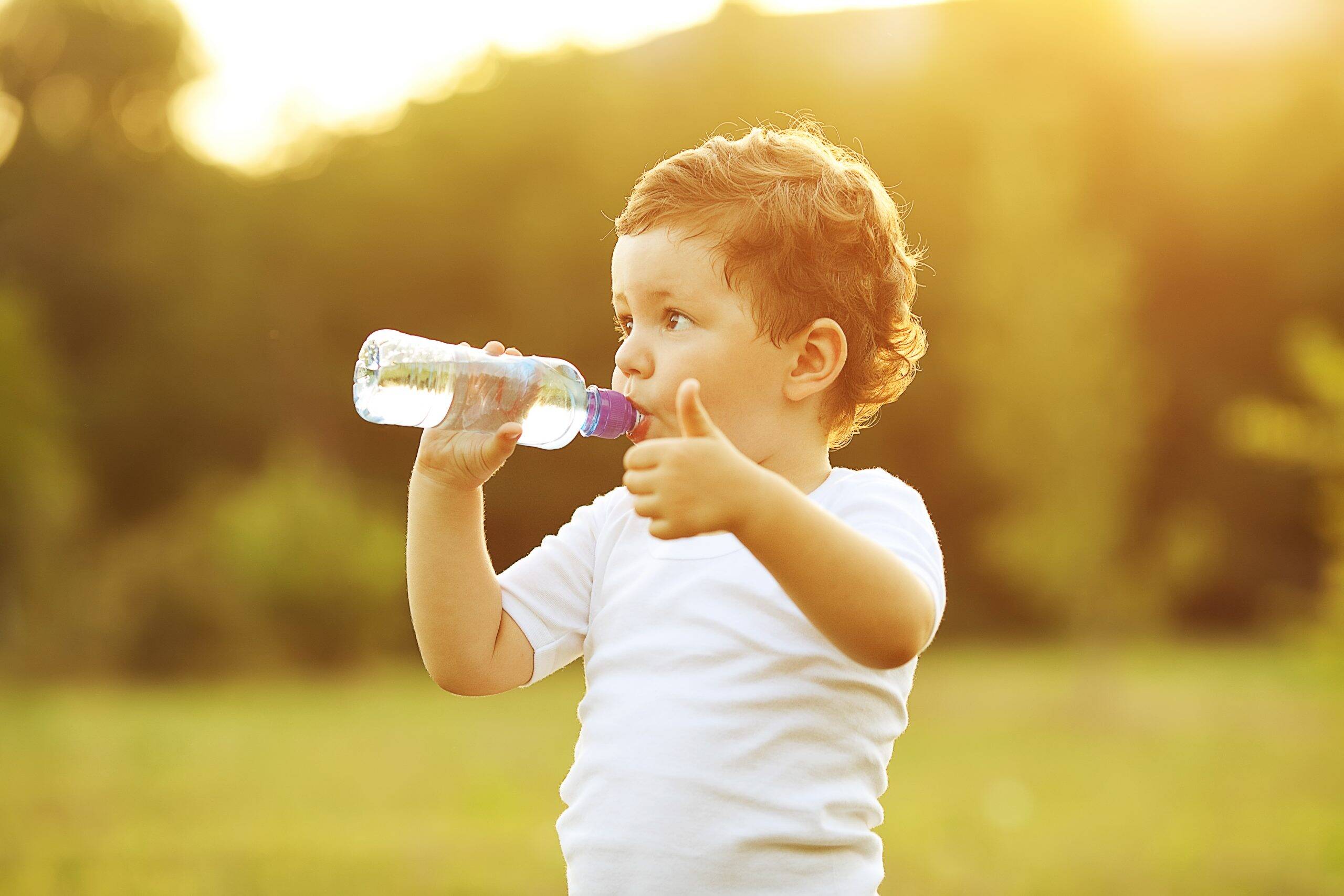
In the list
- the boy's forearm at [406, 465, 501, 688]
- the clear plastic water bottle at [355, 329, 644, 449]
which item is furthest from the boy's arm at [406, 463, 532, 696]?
the clear plastic water bottle at [355, 329, 644, 449]

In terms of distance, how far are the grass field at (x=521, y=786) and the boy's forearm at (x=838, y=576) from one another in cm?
498

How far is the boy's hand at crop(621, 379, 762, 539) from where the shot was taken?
1.53 meters

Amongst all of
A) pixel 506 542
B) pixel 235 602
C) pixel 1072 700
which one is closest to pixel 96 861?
pixel 506 542

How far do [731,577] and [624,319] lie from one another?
0.43 meters

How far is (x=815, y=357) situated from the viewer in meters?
2.04

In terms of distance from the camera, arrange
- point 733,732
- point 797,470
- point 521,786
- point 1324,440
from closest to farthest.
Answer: point 733,732 < point 797,470 < point 1324,440 < point 521,786

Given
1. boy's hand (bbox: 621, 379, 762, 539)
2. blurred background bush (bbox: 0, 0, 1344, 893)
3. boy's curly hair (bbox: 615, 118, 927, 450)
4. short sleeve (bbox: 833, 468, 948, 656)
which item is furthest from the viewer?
blurred background bush (bbox: 0, 0, 1344, 893)

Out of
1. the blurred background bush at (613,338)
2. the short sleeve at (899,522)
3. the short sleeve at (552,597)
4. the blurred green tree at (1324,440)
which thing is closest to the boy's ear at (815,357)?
the short sleeve at (899,522)

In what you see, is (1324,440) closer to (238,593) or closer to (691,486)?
(691,486)

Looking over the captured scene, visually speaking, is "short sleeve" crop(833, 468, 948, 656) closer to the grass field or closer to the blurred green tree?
the blurred green tree

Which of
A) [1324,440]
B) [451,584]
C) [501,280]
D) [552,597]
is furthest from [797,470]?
[501,280]

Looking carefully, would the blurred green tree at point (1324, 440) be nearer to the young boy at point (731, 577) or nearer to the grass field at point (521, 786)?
the grass field at point (521, 786)

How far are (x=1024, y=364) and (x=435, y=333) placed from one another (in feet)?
25.1

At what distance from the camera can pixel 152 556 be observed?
15656 millimetres
